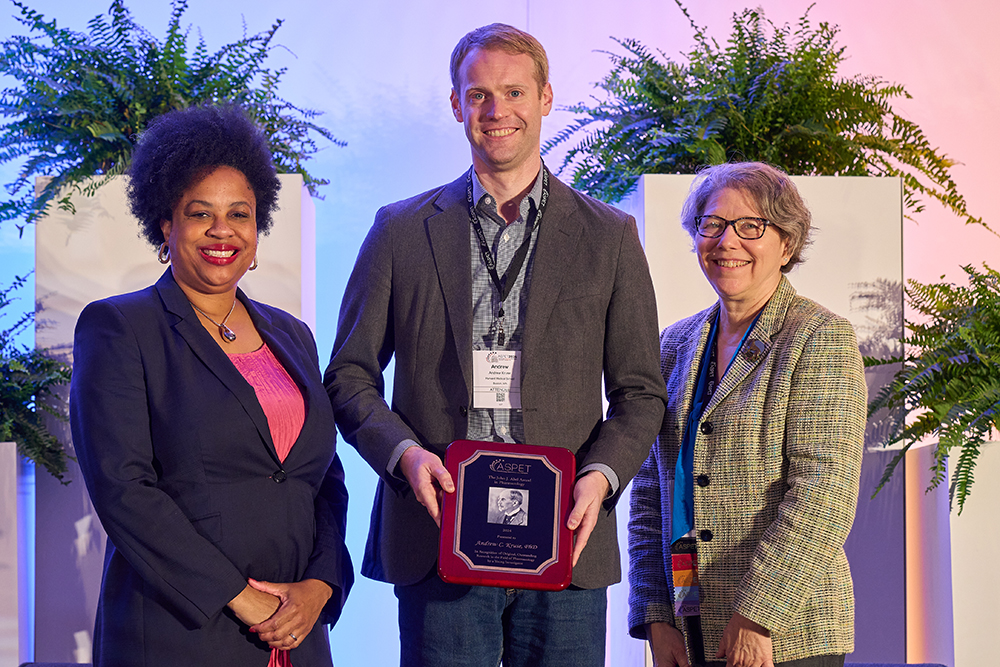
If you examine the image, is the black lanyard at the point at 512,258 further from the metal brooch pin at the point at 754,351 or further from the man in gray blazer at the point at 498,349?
the metal brooch pin at the point at 754,351

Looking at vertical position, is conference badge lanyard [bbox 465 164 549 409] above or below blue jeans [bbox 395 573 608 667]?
above

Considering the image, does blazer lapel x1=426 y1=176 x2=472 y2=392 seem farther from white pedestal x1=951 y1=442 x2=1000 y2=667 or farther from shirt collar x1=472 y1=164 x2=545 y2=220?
white pedestal x1=951 y1=442 x2=1000 y2=667

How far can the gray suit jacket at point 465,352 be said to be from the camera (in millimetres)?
1735

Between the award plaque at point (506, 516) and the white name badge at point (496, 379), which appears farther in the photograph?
the white name badge at point (496, 379)

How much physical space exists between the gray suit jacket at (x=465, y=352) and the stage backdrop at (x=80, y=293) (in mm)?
1126

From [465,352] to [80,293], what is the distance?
1.80 m

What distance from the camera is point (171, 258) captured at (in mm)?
Answer: 1859

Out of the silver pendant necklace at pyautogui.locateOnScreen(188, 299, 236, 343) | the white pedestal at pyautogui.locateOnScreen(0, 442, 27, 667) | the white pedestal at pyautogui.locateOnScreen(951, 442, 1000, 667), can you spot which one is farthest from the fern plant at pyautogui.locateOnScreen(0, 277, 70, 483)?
the white pedestal at pyautogui.locateOnScreen(951, 442, 1000, 667)

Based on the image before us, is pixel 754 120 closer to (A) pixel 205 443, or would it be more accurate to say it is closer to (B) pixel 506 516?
(B) pixel 506 516

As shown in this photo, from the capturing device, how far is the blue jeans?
1.69 m

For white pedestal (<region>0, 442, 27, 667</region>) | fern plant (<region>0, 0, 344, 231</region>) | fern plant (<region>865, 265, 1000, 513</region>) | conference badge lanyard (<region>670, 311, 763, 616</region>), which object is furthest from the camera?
fern plant (<region>0, 0, 344, 231</region>)

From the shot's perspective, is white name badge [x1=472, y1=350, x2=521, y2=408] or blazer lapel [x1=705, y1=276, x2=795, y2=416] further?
blazer lapel [x1=705, y1=276, x2=795, y2=416]

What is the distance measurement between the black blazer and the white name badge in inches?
15.2

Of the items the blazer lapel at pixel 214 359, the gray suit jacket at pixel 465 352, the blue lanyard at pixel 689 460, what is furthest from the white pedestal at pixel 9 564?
the blue lanyard at pixel 689 460
